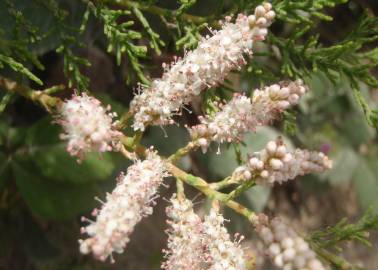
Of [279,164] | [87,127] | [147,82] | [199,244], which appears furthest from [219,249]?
[147,82]

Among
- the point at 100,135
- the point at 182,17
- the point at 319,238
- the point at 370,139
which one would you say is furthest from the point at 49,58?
the point at 370,139

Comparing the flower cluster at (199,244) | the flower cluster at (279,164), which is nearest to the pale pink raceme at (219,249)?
the flower cluster at (199,244)

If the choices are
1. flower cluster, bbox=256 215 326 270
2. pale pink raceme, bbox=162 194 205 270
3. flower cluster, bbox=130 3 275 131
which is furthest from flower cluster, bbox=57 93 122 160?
flower cluster, bbox=256 215 326 270

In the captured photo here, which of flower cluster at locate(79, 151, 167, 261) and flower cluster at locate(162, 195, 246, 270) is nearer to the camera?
flower cluster at locate(79, 151, 167, 261)

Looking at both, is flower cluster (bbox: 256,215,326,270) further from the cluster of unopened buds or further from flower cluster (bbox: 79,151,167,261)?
flower cluster (bbox: 79,151,167,261)

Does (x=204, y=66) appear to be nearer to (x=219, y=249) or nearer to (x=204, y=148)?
(x=204, y=148)

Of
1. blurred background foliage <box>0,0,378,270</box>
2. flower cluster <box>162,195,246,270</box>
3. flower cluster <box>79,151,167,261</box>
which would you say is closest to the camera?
flower cluster <box>79,151,167,261</box>

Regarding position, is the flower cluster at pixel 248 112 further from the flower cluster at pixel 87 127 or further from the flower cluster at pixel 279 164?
the flower cluster at pixel 87 127
